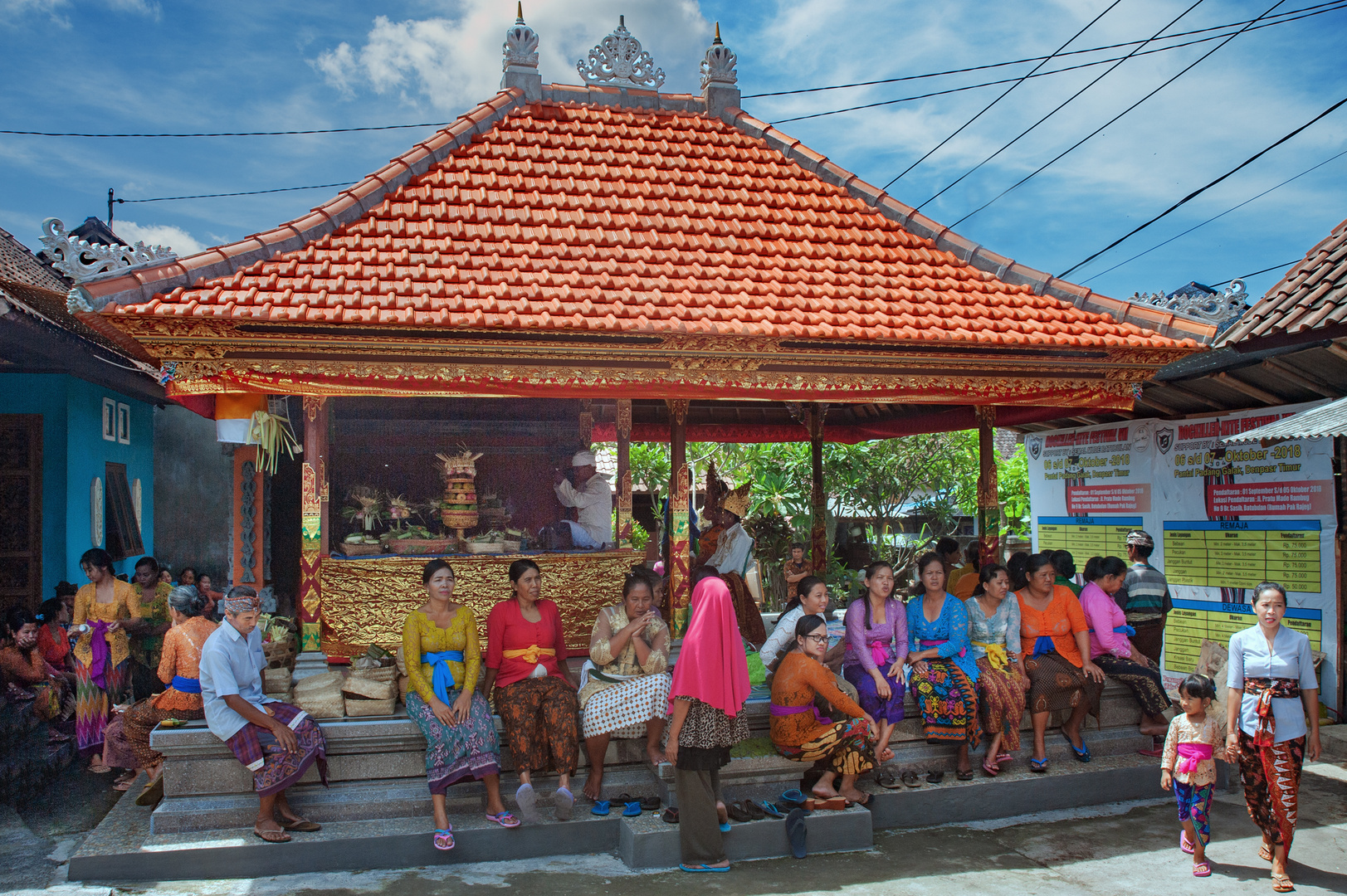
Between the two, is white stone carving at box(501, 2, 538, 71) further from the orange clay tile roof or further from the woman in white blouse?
the woman in white blouse

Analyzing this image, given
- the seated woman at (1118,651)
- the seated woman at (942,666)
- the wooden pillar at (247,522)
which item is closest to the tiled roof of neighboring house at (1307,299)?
the seated woman at (1118,651)

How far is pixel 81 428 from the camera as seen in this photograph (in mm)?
8742

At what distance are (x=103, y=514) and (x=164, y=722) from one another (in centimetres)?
499

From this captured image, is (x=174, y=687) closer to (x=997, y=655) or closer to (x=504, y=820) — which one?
(x=504, y=820)

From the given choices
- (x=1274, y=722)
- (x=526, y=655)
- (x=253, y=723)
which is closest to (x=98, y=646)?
(x=253, y=723)

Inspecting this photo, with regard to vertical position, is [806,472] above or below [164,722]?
above

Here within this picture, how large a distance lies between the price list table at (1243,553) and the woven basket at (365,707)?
291 inches

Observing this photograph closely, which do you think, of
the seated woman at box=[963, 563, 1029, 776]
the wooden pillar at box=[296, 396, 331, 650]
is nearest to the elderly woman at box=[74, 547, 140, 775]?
the wooden pillar at box=[296, 396, 331, 650]

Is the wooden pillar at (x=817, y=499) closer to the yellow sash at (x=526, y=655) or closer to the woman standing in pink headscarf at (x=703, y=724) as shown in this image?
the yellow sash at (x=526, y=655)

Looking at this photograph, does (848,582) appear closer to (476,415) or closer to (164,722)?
(476,415)

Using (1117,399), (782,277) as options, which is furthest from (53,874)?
(1117,399)

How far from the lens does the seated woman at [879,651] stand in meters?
5.94

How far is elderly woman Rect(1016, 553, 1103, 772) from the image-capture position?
20.7 feet

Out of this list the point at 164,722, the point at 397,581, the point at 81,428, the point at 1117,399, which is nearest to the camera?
the point at 164,722
